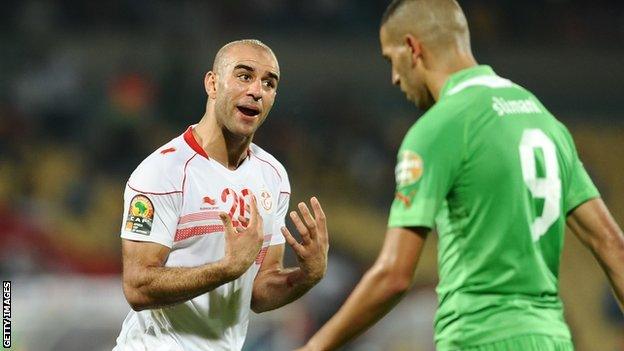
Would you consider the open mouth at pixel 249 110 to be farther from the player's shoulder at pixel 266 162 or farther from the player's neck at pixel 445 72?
the player's neck at pixel 445 72

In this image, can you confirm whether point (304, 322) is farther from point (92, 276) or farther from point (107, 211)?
point (107, 211)

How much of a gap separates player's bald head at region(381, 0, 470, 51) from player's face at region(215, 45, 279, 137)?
1413 millimetres

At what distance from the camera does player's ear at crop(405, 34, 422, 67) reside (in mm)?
3830

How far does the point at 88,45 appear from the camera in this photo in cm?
1421

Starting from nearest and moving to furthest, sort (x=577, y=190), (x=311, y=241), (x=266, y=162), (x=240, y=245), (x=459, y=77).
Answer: (x=459, y=77) < (x=577, y=190) < (x=240, y=245) < (x=311, y=241) < (x=266, y=162)

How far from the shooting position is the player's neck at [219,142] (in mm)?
5144

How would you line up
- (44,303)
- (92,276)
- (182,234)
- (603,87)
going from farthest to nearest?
(603,87) < (92,276) < (44,303) < (182,234)

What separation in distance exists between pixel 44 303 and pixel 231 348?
5303mm

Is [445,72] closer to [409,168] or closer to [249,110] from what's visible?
[409,168]

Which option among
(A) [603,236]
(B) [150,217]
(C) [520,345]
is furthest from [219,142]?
(C) [520,345]

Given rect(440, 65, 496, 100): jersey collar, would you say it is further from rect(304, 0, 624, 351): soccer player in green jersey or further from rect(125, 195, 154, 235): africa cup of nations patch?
rect(125, 195, 154, 235): africa cup of nations patch

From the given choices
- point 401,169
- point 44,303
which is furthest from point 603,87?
point 401,169

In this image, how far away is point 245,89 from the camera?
518 cm

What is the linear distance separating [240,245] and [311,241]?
19.6 inches
